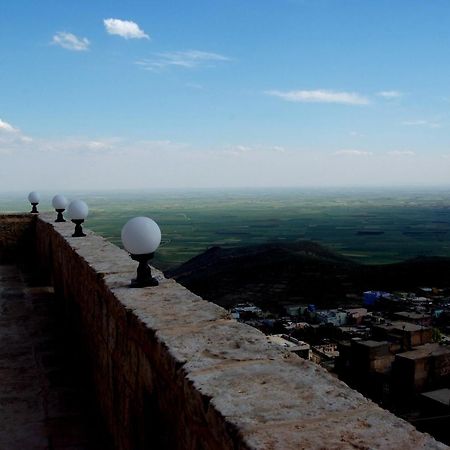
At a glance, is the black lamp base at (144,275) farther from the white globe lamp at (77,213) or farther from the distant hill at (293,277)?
the distant hill at (293,277)

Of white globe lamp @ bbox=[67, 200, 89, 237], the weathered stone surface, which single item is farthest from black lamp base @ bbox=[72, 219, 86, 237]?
the weathered stone surface

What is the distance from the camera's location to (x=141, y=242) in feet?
11.1

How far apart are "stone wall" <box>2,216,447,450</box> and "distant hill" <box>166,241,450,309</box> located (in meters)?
45.0

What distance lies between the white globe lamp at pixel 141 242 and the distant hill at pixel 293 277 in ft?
147

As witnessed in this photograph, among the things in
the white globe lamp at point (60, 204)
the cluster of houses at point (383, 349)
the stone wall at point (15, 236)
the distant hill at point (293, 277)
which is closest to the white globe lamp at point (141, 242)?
the white globe lamp at point (60, 204)

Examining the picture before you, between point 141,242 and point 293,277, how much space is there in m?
57.4

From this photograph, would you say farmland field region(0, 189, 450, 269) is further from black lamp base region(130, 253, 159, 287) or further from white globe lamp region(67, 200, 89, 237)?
black lamp base region(130, 253, 159, 287)

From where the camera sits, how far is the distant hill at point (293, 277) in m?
52.4

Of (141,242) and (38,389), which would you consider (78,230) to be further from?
(141,242)

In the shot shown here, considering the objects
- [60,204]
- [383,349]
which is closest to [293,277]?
[383,349]

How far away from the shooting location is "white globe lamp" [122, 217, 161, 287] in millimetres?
3373

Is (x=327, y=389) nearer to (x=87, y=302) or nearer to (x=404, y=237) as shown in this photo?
(x=87, y=302)

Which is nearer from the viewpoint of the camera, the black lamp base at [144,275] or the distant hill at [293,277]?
the black lamp base at [144,275]

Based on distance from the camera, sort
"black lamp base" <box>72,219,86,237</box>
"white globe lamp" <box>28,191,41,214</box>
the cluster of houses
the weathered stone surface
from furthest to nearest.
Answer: the cluster of houses < "white globe lamp" <box>28,191,41,214</box> < "black lamp base" <box>72,219,86,237</box> < the weathered stone surface
